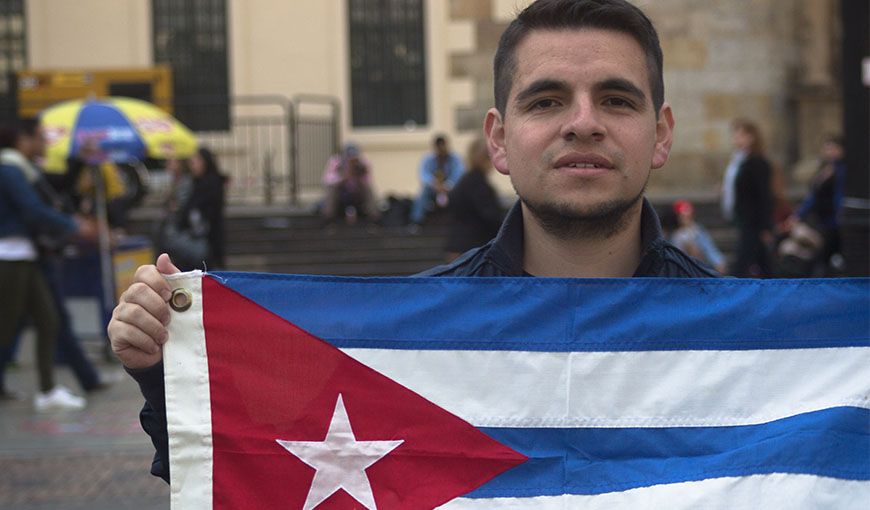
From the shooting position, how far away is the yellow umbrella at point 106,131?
12.9 metres

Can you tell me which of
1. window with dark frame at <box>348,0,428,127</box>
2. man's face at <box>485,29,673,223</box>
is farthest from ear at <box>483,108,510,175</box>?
window with dark frame at <box>348,0,428,127</box>

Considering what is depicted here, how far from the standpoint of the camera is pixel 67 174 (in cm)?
1277

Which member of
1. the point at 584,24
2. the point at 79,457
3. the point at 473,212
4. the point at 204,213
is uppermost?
the point at 584,24

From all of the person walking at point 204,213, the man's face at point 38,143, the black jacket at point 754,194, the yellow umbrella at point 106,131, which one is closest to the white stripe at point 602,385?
the man's face at point 38,143

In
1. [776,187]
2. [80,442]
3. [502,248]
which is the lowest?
[80,442]

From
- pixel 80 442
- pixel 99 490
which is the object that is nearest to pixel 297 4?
pixel 80 442

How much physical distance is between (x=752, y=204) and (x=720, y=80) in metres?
8.49

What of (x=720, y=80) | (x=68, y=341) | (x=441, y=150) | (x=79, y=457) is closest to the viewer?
(x=79, y=457)

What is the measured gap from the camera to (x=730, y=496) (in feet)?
9.66

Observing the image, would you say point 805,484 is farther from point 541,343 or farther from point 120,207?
point 120,207

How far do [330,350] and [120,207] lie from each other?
12.6 m

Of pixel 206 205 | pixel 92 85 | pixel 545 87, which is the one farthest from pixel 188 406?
pixel 92 85

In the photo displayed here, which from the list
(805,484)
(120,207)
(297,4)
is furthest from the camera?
(297,4)

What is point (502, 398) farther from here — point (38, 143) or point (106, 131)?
point (106, 131)
